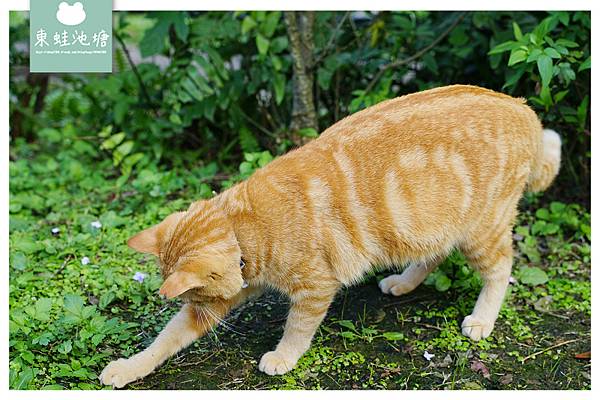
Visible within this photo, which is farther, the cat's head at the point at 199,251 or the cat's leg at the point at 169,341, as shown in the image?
the cat's leg at the point at 169,341

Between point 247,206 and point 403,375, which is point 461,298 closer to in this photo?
point 403,375

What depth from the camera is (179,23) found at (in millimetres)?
4898

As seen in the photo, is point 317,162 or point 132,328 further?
point 132,328

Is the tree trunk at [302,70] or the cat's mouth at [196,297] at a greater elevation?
the tree trunk at [302,70]

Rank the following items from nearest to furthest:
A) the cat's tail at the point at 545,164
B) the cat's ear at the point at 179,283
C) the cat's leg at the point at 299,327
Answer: the cat's ear at the point at 179,283 < the cat's leg at the point at 299,327 < the cat's tail at the point at 545,164

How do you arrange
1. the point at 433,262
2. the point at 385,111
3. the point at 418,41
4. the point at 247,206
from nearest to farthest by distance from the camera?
1. the point at 247,206
2. the point at 385,111
3. the point at 433,262
4. the point at 418,41

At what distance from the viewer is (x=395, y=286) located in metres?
4.19

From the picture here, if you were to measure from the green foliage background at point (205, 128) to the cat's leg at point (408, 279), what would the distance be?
12cm

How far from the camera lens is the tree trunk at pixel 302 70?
4969 millimetres

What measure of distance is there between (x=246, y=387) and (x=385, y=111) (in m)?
1.51

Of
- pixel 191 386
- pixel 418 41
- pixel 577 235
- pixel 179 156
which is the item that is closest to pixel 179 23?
pixel 179 156
